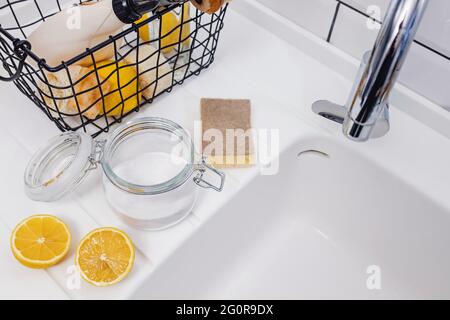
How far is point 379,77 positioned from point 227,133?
213 millimetres

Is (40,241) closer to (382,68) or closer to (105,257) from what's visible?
(105,257)

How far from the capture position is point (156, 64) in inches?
23.2

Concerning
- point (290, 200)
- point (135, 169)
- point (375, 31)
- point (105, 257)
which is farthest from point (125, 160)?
point (375, 31)

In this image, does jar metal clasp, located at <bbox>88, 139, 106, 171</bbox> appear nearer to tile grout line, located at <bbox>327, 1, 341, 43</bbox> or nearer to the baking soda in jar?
the baking soda in jar

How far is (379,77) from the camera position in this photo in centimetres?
50

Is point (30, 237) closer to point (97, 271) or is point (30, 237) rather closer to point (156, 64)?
point (97, 271)

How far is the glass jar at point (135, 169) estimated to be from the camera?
0.49 metres

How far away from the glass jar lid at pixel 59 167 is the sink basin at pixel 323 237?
0.18 metres

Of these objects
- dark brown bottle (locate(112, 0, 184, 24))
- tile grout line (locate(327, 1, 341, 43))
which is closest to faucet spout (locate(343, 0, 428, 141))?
tile grout line (locate(327, 1, 341, 43))

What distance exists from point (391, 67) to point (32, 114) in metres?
0.47

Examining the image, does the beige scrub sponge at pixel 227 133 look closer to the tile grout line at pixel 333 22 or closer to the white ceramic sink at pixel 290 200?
the white ceramic sink at pixel 290 200

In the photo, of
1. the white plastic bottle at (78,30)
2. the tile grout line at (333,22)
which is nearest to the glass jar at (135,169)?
the white plastic bottle at (78,30)

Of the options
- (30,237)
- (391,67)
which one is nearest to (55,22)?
(30,237)

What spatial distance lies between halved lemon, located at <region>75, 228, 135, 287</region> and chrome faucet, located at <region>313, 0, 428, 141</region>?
1.05ft
